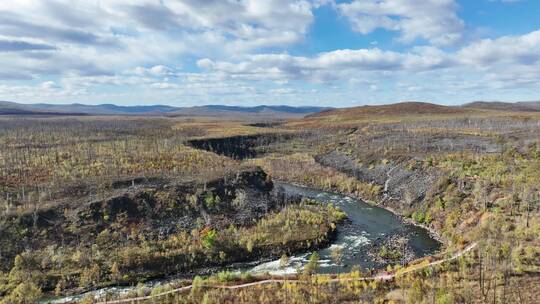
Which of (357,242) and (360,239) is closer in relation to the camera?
(357,242)

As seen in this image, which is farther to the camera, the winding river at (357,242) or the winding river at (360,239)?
the winding river at (360,239)

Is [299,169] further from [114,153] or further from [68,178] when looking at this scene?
[68,178]

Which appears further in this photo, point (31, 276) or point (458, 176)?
point (458, 176)

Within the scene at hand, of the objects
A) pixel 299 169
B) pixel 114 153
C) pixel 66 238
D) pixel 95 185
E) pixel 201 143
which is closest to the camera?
pixel 66 238

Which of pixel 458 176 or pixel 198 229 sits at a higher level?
pixel 458 176

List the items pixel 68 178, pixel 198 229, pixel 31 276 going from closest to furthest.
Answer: pixel 31 276 → pixel 198 229 → pixel 68 178

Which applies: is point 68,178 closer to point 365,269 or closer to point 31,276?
point 31,276

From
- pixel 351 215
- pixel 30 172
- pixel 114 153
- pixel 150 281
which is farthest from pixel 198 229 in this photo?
pixel 114 153

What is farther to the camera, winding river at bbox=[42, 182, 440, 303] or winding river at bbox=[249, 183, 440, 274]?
winding river at bbox=[249, 183, 440, 274]
